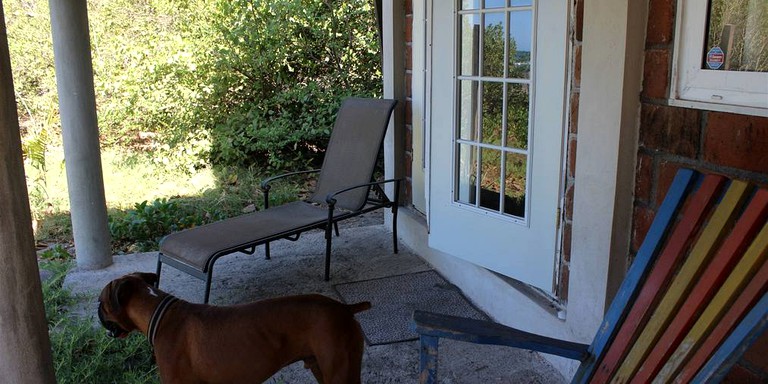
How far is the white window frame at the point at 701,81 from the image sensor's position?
→ 6.17 feet

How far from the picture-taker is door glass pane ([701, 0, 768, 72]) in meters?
1.89

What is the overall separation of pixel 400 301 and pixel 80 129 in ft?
7.53

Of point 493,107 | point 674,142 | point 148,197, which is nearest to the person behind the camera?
point 674,142

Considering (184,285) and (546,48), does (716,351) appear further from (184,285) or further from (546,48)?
(184,285)

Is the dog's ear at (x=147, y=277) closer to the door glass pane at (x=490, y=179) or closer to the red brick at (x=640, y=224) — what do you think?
the door glass pane at (x=490, y=179)

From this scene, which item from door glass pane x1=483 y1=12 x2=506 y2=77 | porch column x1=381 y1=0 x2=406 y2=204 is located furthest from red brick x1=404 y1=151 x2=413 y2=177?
door glass pane x1=483 y1=12 x2=506 y2=77

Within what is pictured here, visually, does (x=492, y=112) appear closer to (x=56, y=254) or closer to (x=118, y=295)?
(x=118, y=295)

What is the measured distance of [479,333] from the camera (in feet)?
5.84

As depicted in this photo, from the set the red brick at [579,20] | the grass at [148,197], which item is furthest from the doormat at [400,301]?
the grass at [148,197]

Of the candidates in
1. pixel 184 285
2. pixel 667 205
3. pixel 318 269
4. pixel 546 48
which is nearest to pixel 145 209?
pixel 184 285

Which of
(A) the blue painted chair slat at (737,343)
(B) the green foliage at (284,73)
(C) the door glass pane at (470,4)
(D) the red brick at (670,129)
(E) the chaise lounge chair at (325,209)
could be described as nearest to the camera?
(A) the blue painted chair slat at (737,343)

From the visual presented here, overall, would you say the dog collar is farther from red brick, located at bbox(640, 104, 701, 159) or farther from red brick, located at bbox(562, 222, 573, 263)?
red brick, located at bbox(640, 104, 701, 159)

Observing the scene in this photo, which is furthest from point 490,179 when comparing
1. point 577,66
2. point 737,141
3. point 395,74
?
point 395,74

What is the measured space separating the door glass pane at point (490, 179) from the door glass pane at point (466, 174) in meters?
0.07
